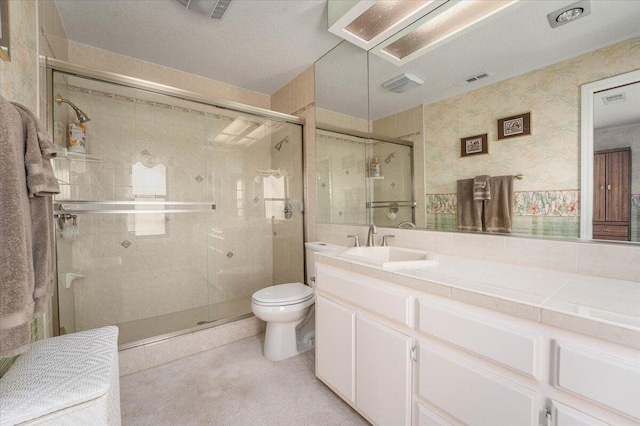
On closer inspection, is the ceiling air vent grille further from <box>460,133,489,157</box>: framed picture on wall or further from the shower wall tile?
the shower wall tile

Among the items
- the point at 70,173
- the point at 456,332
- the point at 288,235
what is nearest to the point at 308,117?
the point at 288,235

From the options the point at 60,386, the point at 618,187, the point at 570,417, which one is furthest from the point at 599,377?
the point at 60,386

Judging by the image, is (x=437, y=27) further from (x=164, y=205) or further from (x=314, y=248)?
(x=164, y=205)

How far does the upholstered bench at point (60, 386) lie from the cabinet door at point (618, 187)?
1858 mm

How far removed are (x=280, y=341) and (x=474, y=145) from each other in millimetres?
1822

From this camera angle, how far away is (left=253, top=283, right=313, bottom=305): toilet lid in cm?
188

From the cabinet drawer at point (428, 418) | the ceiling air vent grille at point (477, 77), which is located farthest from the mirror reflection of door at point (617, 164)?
the cabinet drawer at point (428, 418)

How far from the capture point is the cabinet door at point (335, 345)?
137cm

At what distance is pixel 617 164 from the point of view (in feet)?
3.18

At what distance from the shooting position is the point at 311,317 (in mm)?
2201

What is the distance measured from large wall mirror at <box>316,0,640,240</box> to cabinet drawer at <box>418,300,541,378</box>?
0.60m

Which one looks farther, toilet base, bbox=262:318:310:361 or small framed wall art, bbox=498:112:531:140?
toilet base, bbox=262:318:310:361

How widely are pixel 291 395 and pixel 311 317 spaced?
66 centimetres

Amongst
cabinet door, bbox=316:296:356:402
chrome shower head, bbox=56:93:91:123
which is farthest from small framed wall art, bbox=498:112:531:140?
chrome shower head, bbox=56:93:91:123
